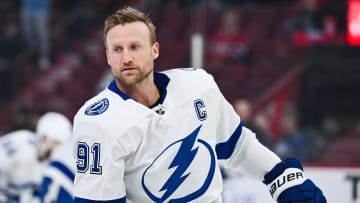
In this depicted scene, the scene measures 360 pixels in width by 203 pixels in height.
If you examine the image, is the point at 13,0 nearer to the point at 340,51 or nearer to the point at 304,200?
the point at 340,51

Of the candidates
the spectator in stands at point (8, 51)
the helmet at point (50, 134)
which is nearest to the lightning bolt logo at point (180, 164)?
the helmet at point (50, 134)

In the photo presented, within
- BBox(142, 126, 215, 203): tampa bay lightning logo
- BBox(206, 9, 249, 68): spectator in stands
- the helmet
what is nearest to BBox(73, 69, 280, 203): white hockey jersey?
BBox(142, 126, 215, 203): tampa bay lightning logo

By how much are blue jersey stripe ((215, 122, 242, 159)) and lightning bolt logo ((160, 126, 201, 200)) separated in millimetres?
215

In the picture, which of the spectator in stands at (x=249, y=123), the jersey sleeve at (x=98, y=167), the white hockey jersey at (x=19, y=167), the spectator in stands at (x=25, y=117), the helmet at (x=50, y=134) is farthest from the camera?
A: the spectator in stands at (x=25, y=117)

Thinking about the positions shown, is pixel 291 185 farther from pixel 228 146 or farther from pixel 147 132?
pixel 147 132

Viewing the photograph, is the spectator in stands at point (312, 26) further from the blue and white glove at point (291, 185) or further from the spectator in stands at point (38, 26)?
the blue and white glove at point (291, 185)

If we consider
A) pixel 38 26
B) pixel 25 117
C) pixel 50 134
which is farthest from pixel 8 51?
pixel 50 134

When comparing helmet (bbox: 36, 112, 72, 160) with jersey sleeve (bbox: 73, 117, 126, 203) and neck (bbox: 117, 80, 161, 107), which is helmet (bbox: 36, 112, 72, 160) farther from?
jersey sleeve (bbox: 73, 117, 126, 203)

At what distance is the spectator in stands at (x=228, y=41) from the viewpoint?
22.6ft

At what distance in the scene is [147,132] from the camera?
121 inches

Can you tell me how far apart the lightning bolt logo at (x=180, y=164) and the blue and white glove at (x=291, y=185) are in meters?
0.36

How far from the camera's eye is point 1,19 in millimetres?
8375

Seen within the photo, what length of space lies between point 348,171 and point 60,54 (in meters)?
3.22

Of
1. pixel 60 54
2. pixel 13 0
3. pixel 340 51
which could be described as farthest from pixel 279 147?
pixel 13 0
